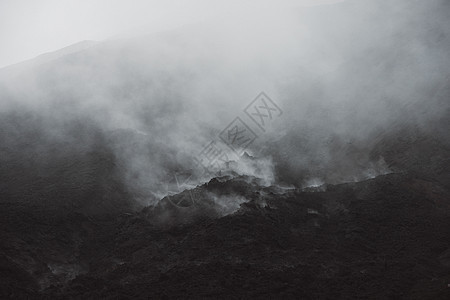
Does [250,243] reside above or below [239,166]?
below

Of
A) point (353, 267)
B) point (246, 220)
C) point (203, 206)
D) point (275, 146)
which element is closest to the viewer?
point (353, 267)

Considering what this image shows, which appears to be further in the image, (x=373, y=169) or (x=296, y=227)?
(x=373, y=169)

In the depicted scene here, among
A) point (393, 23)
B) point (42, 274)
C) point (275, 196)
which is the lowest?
point (42, 274)

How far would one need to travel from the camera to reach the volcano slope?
20.5 meters

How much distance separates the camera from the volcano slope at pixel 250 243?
809 inches

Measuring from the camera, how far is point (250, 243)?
78.7 feet

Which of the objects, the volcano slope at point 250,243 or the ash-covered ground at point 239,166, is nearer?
the volcano slope at point 250,243

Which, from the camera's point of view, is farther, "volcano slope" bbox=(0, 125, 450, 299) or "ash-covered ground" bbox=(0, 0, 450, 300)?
"ash-covered ground" bbox=(0, 0, 450, 300)

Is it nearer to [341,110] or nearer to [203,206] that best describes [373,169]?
→ [341,110]

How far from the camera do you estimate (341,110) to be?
4172cm

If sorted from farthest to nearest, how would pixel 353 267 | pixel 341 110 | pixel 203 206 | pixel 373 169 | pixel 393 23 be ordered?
pixel 393 23, pixel 341 110, pixel 373 169, pixel 203 206, pixel 353 267

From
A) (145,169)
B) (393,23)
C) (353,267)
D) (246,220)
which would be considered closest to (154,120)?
(145,169)

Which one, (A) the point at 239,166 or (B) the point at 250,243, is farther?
(A) the point at 239,166

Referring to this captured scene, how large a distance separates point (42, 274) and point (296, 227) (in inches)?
657
